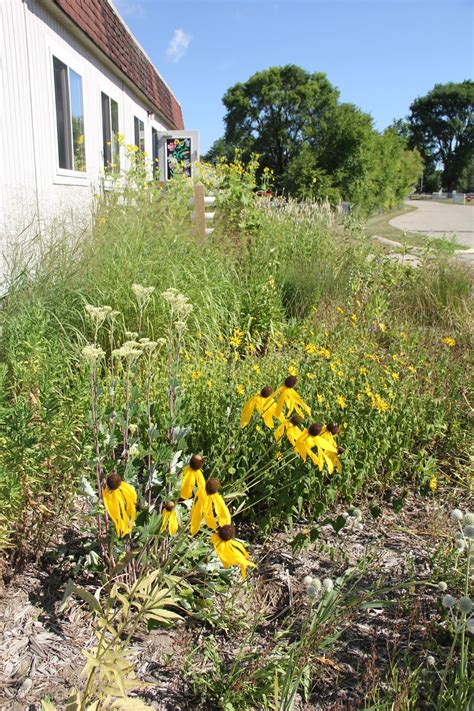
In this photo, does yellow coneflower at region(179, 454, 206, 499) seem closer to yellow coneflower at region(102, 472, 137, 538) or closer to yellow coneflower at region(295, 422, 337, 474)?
yellow coneflower at region(102, 472, 137, 538)

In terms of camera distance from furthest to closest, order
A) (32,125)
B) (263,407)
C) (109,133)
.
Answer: (109,133) → (32,125) → (263,407)

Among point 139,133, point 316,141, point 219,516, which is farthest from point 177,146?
point 316,141

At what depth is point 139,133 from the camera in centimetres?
1561

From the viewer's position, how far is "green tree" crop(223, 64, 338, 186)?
45812mm

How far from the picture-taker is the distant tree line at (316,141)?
1096 inches

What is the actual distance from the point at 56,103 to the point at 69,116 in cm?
37

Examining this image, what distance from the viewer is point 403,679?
1974 millimetres

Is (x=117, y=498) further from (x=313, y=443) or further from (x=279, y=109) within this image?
(x=279, y=109)

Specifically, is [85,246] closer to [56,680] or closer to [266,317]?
[266,317]

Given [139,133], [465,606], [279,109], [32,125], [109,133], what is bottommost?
[465,606]

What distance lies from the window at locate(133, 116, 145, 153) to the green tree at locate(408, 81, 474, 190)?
289 ft

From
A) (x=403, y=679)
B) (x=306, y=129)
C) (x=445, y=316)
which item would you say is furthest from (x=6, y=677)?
(x=306, y=129)

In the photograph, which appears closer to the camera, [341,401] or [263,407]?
[263,407]

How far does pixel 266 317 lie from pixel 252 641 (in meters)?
3.93
